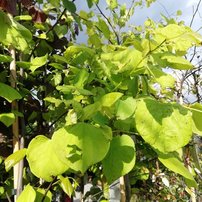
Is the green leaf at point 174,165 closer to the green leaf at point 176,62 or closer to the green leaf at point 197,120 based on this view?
the green leaf at point 197,120

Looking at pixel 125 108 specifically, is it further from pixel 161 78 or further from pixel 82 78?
pixel 82 78

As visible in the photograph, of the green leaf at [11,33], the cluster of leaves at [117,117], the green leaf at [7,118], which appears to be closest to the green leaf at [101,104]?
the cluster of leaves at [117,117]

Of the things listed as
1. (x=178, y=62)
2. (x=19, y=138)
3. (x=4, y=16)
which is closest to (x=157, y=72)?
(x=178, y=62)

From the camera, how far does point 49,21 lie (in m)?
1.81

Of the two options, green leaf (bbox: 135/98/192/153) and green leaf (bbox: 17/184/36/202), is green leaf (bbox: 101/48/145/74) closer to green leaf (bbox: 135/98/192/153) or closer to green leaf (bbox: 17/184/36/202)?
green leaf (bbox: 135/98/192/153)

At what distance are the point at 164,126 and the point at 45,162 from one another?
0.81ft

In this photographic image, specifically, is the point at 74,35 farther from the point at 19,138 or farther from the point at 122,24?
the point at 19,138

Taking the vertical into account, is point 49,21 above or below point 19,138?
above

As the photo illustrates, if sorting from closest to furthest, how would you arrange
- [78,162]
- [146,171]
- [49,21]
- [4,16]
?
1. [78,162]
2. [4,16]
3. [49,21]
4. [146,171]

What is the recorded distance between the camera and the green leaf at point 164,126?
0.63 meters

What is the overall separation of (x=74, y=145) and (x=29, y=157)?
131 millimetres

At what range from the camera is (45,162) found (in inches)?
28.4

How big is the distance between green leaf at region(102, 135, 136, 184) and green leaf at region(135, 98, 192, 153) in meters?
0.09

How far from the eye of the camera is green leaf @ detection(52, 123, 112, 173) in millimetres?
662
